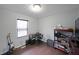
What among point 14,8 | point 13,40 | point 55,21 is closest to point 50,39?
point 55,21

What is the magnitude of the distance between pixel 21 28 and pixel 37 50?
0.37 metres

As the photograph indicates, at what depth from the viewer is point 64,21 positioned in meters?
1.03

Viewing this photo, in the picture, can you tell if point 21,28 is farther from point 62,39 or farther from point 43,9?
point 62,39

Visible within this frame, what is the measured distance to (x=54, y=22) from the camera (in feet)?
3.48

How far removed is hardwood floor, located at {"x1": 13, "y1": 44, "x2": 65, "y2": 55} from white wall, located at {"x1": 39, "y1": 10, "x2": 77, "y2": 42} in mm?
131

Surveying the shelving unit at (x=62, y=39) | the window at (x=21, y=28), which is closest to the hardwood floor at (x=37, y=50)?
the shelving unit at (x=62, y=39)

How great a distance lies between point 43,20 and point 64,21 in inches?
11.5

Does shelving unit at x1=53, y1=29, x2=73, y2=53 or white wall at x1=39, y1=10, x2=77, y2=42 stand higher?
white wall at x1=39, y1=10, x2=77, y2=42

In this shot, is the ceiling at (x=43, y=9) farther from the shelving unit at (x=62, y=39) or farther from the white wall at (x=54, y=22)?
the shelving unit at (x=62, y=39)

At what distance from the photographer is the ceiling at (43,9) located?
2.91 feet

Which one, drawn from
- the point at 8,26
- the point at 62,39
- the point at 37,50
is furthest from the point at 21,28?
the point at 62,39

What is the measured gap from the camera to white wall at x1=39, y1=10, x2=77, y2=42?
3.27 feet

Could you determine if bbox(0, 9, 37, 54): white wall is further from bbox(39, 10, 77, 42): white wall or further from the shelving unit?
the shelving unit

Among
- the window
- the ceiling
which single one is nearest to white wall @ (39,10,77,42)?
the ceiling
